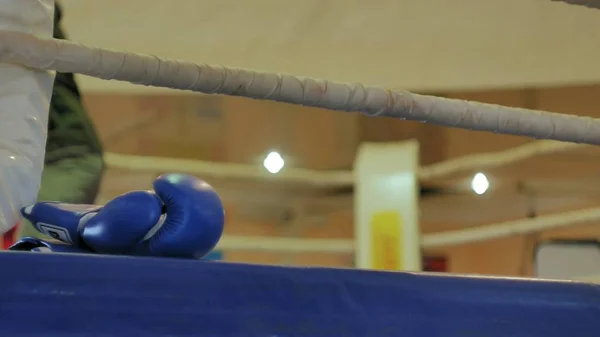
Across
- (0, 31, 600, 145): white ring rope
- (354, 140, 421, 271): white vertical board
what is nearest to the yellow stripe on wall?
(354, 140, 421, 271): white vertical board

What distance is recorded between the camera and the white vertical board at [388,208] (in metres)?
1.64

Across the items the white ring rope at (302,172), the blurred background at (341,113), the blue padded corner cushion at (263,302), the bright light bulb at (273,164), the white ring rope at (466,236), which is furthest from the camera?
the bright light bulb at (273,164)

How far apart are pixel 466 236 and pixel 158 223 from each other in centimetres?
121

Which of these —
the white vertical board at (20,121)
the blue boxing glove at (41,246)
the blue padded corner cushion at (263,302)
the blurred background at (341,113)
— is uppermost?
the blurred background at (341,113)

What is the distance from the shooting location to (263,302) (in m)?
0.49

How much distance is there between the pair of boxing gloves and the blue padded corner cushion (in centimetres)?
4

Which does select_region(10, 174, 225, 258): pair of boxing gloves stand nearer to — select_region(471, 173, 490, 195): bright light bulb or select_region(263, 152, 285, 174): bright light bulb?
select_region(263, 152, 285, 174): bright light bulb

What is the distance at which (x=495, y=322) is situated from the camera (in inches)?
21.4

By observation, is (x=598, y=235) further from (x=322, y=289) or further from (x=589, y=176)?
(x=322, y=289)

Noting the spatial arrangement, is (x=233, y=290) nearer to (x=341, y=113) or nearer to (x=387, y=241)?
(x=387, y=241)

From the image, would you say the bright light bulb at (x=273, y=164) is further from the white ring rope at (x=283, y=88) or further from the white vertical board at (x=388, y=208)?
the white ring rope at (x=283, y=88)

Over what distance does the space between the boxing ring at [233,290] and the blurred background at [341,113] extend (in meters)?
0.74

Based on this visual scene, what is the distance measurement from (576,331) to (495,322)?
0.08 m

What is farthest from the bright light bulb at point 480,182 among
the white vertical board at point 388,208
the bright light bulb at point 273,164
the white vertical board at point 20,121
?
the white vertical board at point 20,121
